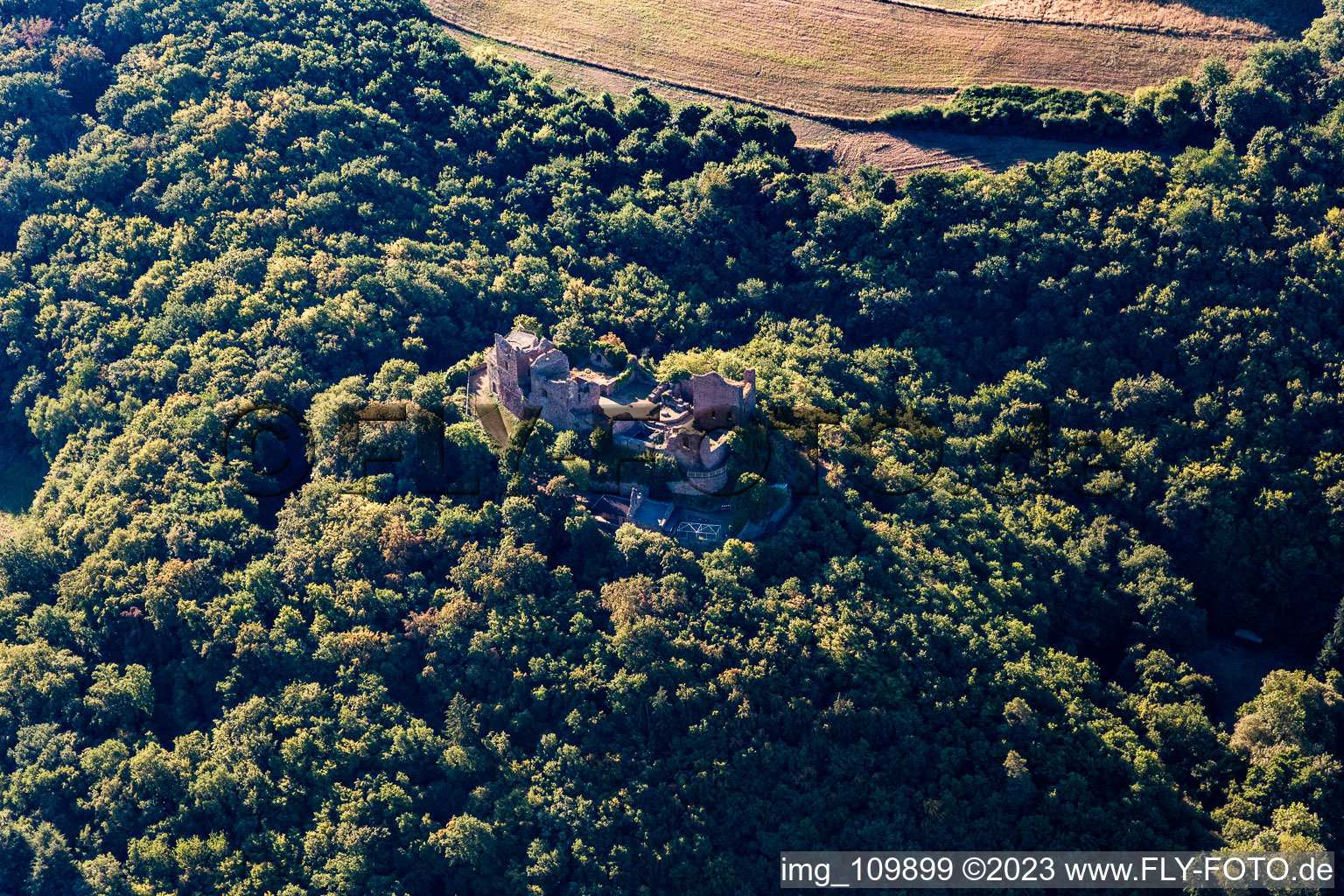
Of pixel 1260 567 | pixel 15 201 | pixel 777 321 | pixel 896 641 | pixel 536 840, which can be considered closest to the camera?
pixel 536 840

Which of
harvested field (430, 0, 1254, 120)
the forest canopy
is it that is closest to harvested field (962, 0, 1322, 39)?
harvested field (430, 0, 1254, 120)

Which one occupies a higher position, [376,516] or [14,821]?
[376,516]

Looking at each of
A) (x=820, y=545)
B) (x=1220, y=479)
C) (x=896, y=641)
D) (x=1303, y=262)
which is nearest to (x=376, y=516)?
(x=820, y=545)

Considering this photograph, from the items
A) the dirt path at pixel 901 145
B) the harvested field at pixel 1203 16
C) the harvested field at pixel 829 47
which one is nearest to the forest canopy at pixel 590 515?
the dirt path at pixel 901 145

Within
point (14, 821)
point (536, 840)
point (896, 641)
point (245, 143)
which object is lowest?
point (14, 821)

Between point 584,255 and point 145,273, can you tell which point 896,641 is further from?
point 145,273

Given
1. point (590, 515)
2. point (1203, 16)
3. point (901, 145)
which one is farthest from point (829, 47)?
point (590, 515)

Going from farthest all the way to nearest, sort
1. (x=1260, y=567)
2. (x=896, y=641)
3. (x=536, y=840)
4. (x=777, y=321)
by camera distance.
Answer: (x=777, y=321) → (x=1260, y=567) → (x=896, y=641) → (x=536, y=840)

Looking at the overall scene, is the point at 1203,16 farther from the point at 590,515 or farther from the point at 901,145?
the point at 590,515

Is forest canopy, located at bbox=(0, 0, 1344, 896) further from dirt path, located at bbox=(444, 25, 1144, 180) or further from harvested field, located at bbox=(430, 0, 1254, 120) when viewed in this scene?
harvested field, located at bbox=(430, 0, 1254, 120)
